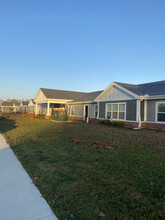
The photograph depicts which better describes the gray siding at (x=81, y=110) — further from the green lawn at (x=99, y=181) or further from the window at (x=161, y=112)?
the green lawn at (x=99, y=181)

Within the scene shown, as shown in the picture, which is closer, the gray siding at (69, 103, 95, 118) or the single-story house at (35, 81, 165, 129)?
the single-story house at (35, 81, 165, 129)

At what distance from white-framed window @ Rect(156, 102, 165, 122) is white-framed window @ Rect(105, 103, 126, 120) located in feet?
9.51

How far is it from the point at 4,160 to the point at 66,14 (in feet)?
48.7

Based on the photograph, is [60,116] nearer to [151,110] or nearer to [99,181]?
[151,110]

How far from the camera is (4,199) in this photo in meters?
3.02

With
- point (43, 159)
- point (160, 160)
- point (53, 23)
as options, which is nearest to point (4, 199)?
point (43, 159)

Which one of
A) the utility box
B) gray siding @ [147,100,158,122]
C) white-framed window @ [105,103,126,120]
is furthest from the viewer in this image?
the utility box

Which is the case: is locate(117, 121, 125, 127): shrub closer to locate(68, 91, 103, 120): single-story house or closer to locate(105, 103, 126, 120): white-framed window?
locate(105, 103, 126, 120): white-framed window

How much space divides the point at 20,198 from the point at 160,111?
485 inches

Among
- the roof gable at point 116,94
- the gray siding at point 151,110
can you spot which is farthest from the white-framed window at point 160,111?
the roof gable at point 116,94

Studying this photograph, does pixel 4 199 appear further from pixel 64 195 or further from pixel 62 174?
pixel 62 174

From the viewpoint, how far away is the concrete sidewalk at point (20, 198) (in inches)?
101

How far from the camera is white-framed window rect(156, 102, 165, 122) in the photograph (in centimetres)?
1258

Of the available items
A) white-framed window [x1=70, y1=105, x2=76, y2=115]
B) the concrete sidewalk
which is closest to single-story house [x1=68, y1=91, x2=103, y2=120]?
white-framed window [x1=70, y1=105, x2=76, y2=115]
